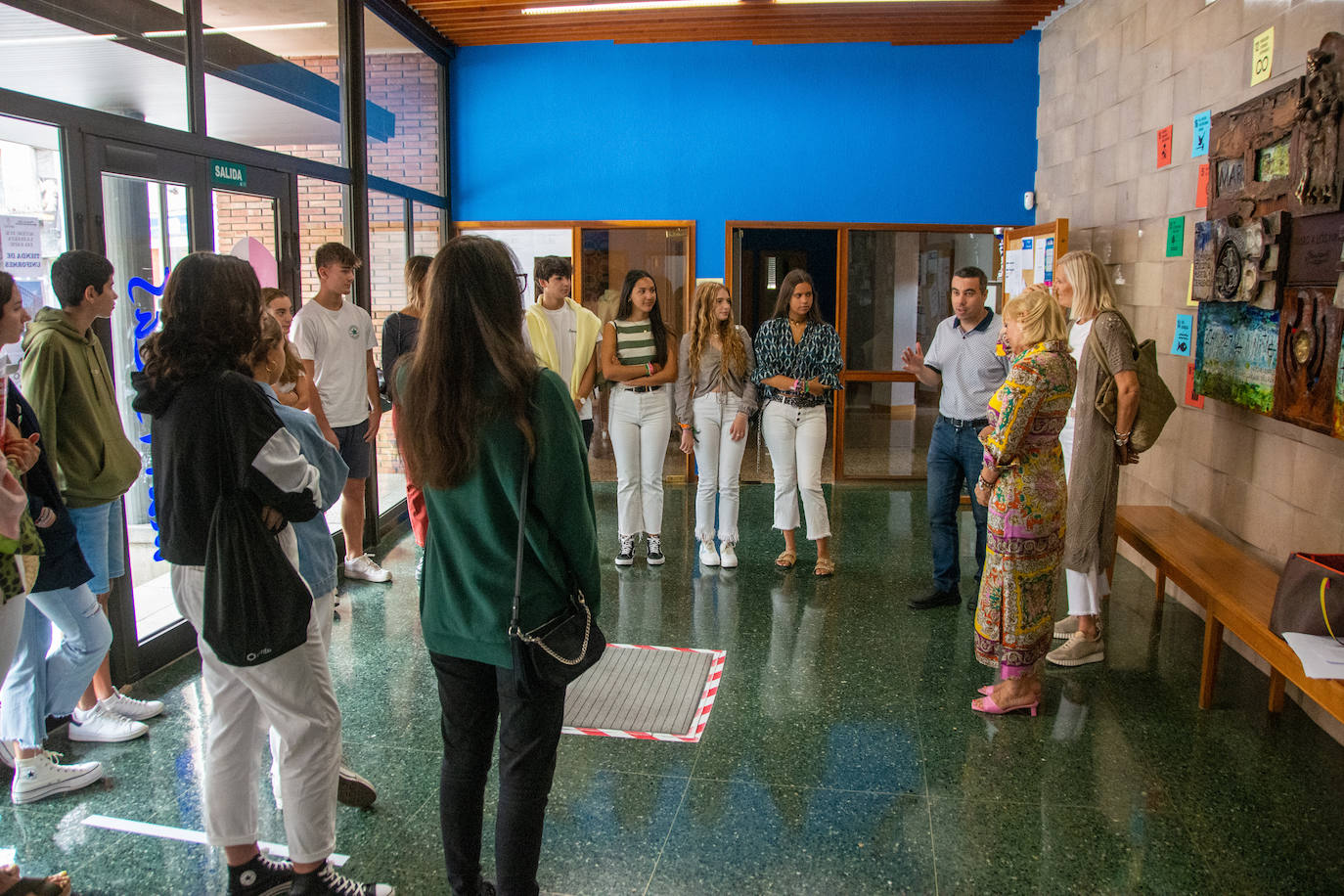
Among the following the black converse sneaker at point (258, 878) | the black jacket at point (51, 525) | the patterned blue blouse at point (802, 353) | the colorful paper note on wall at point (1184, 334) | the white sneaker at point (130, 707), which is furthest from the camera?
the patterned blue blouse at point (802, 353)

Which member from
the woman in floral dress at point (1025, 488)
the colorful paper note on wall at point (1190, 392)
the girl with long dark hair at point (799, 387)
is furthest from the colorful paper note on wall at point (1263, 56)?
the girl with long dark hair at point (799, 387)

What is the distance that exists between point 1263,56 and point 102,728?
538 cm

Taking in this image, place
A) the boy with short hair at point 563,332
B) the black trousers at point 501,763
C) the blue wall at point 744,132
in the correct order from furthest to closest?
the blue wall at point 744,132, the boy with short hair at point 563,332, the black trousers at point 501,763

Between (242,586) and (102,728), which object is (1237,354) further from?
(102,728)

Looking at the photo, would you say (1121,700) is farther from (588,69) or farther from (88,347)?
(588,69)

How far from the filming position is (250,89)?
16.5ft

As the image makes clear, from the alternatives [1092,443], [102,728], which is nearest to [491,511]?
[102,728]

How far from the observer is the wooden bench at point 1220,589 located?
3.13 metres

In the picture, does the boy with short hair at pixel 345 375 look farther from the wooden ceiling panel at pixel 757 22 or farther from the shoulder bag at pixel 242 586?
the wooden ceiling panel at pixel 757 22

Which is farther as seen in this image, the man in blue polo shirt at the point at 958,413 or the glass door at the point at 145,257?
the man in blue polo shirt at the point at 958,413

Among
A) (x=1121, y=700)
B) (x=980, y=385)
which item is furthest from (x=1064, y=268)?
(x=1121, y=700)

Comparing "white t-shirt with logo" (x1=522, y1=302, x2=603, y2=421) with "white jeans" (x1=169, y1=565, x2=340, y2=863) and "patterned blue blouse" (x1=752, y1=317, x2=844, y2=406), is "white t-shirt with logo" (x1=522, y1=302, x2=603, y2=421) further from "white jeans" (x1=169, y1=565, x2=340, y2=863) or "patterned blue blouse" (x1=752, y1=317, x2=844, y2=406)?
"white jeans" (x1=169, y1=565, x2=340, y2=863)

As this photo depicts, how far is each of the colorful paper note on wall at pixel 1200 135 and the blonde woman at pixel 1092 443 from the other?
1163mm

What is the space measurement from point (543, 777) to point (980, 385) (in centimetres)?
340
